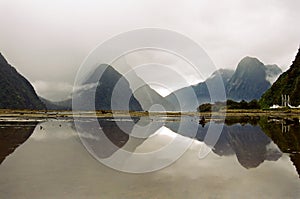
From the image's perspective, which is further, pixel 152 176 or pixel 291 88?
pixel 291 88

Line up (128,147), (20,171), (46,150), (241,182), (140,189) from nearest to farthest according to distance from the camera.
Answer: (140,189)
(241,182)
(20,171)
(46,150)
(128,147)

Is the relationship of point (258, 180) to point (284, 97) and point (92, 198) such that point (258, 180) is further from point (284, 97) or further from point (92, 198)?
point (284, 97)

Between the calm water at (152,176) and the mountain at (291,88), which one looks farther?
the mountain at (291,88)

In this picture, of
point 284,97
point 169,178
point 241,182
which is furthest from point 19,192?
point 284,97

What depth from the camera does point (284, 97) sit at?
174875 millimetres

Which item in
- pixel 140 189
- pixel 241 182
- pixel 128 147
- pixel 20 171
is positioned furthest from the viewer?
pixel 128 147

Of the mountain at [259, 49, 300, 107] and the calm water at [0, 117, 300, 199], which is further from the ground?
the mountain at [259, 49, 300, 107]

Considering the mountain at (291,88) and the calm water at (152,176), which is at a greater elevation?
the mountain at (291,88)

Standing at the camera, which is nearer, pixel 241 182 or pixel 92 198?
pixel 92 198

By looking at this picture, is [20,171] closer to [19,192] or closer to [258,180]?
[19,192]

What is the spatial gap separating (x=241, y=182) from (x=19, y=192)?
1314cm

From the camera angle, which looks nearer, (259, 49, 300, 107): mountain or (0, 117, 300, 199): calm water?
(0, 117, 300, 199): calm water

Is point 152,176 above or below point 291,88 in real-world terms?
below

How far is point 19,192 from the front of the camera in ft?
52.3
